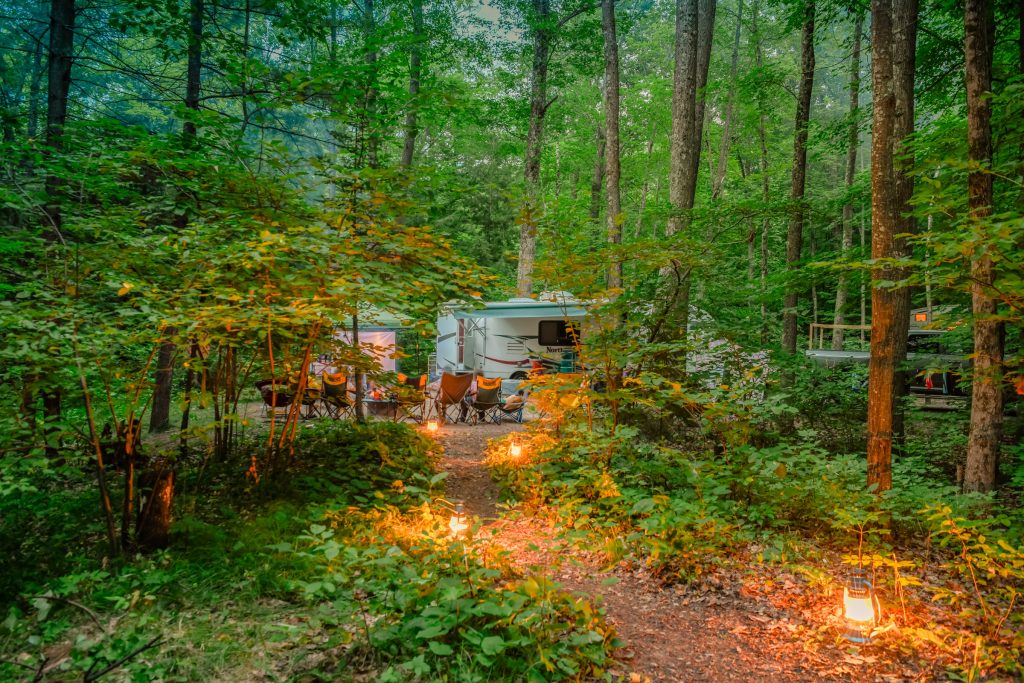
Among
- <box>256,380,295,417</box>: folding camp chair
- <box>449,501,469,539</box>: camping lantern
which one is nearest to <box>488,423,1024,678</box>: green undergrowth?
<box>449,501,469,539</box>: camping lantern

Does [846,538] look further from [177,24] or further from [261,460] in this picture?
[177,24]

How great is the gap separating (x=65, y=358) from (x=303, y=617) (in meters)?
1.71

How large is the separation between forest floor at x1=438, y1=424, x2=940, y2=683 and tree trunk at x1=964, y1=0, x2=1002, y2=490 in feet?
7.52

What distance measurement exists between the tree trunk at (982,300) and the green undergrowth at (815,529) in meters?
0.44

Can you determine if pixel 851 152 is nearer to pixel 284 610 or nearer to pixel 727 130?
pixel 727 130

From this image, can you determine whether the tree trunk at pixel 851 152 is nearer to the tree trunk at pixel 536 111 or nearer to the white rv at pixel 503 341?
the white rv at pixel 503 341

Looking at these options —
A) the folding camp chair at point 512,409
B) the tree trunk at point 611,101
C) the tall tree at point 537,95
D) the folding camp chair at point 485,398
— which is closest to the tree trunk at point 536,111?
the tall tree at point 537,95

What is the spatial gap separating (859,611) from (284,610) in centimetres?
284

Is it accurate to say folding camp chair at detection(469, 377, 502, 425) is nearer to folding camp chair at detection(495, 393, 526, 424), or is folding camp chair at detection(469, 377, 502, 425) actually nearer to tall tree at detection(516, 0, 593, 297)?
folding camp chair at detection(495, 393, 526, 424)

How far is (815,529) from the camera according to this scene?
396 cm

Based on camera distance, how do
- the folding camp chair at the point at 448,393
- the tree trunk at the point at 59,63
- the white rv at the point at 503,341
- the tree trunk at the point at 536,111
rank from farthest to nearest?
the white rv at the point at 503,341, the tree trunk at the point at 536,111, the folding camp chair at the point at 448,393, the tree trunk at the point at 59,63

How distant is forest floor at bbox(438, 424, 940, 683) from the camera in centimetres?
248

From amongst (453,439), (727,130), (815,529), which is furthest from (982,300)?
(727,130)

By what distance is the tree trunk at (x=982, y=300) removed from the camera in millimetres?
3963
